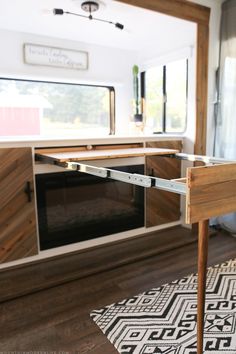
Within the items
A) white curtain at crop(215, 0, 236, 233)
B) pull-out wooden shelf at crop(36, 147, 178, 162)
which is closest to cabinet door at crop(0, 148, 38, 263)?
pull-out wooden shelf at crop(36, 147, 178, 162)

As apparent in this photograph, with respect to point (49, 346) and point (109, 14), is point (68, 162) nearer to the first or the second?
point (49, 346)

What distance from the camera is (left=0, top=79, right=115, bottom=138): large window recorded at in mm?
3000

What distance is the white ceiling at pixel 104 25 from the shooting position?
7.82ft

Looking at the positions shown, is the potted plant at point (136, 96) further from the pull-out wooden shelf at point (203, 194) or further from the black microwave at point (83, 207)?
the pull-out wooden shelf at point (203, 194)

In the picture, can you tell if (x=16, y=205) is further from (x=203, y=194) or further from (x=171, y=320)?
(x=203, y=194)

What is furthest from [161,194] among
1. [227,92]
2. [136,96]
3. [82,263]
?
[136,96]

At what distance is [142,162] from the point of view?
9.55 ft

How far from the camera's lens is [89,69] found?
3.28 m

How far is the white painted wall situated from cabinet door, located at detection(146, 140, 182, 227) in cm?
92

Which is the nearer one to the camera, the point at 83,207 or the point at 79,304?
the point at 79,304

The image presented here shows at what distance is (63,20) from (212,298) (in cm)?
276

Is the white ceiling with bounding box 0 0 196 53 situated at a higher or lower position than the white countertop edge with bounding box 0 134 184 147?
higher

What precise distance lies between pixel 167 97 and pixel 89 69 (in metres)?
1.02

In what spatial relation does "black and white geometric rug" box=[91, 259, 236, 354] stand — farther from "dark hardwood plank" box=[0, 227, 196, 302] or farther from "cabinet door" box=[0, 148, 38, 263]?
"cabinet door" box=[0, 148, 38, 263]
